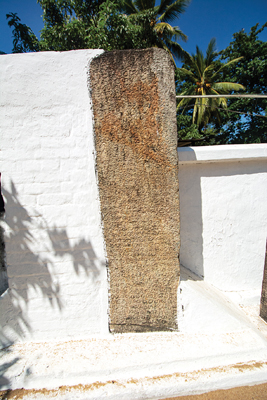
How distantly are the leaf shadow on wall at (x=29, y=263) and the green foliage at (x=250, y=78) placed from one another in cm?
1515

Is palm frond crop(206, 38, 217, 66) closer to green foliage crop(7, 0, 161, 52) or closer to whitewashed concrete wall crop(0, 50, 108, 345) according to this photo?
green foliage crop(7, 0, 161, 52)

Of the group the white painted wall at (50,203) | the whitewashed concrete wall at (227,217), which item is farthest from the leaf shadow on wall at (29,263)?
A: the whitewashed concrete wall at (227,217)

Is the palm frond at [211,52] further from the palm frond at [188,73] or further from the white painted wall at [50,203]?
the white painted wall at [50,203]

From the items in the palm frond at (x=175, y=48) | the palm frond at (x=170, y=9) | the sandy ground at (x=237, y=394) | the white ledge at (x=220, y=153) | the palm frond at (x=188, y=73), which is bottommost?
the sandy ground at (x=237, y=394)

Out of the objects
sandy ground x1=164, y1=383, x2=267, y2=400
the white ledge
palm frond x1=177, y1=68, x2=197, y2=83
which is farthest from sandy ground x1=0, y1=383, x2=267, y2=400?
palm frond x1=177, y1=68, x2=197, y2=83

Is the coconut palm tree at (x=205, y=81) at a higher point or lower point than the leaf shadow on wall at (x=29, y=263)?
higher

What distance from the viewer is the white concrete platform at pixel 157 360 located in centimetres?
184

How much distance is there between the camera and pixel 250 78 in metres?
14.2

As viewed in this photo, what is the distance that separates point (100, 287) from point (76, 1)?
442 inches

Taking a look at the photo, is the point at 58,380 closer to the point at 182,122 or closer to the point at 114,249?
the point at 114,249

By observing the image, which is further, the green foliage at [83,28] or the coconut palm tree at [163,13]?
the coconut palm tree at [163,13]

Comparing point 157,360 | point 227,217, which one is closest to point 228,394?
point 157,360

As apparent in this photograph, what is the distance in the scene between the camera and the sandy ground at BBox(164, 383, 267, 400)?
1.82 metres

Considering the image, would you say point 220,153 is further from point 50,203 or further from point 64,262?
point 64,262
